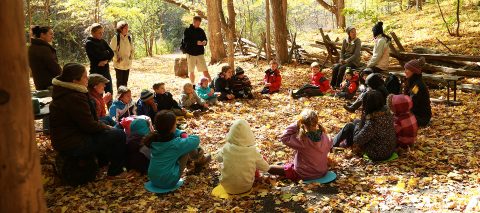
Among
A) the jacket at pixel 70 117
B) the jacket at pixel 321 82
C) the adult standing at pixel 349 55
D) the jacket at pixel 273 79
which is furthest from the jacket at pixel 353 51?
the jacket at pixel 70 117

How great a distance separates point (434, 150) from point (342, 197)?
6.56 feet

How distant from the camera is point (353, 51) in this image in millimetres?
9500

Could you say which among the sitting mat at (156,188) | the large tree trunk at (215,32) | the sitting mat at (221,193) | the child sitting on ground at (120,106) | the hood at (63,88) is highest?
the large tree trunk at (215,32)

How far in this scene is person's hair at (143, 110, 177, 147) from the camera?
4.48 metres

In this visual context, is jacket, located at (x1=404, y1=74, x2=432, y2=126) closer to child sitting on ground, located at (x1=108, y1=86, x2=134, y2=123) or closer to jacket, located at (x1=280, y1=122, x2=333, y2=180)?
jacket, located at (x1=280, y1=122, x2=333, y2=180)

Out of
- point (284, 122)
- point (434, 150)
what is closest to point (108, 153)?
point (284, 122)

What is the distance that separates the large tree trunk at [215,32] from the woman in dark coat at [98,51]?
7805 mm

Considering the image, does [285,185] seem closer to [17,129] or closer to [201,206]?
[201,206]

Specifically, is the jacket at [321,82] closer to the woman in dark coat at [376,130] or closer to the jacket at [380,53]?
the jacket at [380,53]

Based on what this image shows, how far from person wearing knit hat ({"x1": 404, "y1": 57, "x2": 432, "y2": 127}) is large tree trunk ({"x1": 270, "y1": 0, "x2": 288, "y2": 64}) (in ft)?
24.8

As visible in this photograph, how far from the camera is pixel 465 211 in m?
3.65

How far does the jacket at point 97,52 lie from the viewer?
731cm

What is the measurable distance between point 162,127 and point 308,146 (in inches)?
69.7

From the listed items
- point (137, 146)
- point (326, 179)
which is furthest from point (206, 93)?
point (326, 179)
